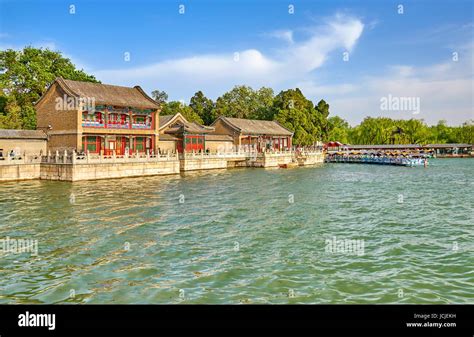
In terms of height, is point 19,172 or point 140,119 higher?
point 140,119

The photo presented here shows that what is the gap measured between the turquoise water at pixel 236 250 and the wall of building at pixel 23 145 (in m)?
11.9

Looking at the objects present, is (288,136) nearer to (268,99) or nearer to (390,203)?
(268,99)

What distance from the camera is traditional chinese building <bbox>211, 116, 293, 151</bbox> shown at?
184 ft

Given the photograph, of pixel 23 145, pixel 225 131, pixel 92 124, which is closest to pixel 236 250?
pixel 92 124

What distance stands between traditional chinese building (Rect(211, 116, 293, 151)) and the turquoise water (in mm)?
32835

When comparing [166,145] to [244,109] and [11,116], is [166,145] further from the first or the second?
[244,109]

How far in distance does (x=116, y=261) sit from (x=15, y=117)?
38634 millimetres

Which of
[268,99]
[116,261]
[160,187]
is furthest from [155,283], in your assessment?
[268,99]

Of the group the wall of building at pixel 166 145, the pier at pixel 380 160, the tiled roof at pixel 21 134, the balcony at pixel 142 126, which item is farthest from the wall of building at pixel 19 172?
the pier at pixel 380 160

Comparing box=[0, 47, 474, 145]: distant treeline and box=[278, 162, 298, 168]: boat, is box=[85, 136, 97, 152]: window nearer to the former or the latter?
box=[0, 47, 474, 145]: distant treeline

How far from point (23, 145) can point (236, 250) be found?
2954cm

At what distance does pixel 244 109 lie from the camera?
268 ft

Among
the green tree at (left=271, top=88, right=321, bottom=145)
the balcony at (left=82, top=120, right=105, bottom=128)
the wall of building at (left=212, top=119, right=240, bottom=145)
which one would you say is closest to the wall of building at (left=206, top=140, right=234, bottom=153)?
the wall of building at (left=212, top=119, right=240, bottom=145)

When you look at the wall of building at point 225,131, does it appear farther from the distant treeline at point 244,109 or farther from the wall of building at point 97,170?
the wall of building at point 97,170
